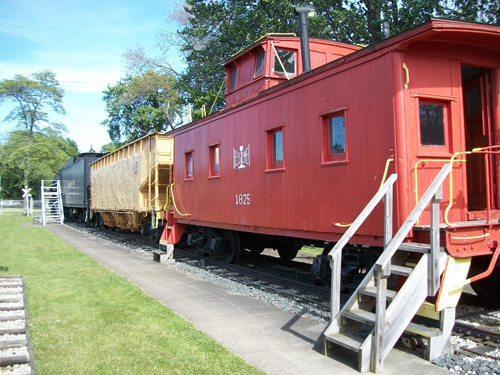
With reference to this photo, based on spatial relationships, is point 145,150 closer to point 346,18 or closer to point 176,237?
point 176,237

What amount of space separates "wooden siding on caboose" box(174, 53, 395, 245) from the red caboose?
0.02 metres

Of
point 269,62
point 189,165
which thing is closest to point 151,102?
point 189,165

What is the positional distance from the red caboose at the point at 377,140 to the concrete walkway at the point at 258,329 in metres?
1.27

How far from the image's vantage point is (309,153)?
255 inches

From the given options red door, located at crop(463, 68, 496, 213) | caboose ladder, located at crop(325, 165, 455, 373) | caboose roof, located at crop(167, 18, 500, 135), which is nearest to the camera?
caboose ladder, located at crop(325, 165, 455, 373)

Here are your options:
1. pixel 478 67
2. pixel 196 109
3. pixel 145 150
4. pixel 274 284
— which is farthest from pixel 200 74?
pixel 478 67

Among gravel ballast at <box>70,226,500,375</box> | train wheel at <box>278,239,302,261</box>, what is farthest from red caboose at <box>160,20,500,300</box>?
train wheel at <box>278,239,302,261</box>

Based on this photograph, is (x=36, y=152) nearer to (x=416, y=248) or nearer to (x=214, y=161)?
(x=214, y=161)

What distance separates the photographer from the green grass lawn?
413 cm

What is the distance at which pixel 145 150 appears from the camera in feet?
44.4

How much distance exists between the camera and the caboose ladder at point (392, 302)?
13.1 ft

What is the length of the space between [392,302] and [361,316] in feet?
1.20

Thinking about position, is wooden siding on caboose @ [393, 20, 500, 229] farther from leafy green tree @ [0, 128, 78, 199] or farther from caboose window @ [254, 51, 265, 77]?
leafy green tree @ [0, 128, 78, 199]

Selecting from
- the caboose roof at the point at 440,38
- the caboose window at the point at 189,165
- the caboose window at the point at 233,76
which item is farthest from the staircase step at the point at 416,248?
the caboose window at the point at 189,165
